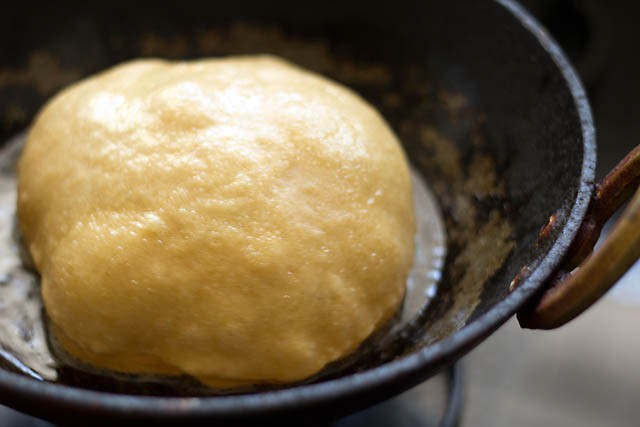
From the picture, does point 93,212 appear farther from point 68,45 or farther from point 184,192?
point 68,45

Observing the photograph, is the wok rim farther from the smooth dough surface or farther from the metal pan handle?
the smooth dough surface

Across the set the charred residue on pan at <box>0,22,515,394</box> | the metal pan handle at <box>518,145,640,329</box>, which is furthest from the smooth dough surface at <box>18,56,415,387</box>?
the metal pan handle at <box>518,145,640,329</box>

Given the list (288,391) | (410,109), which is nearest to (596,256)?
(288,391)

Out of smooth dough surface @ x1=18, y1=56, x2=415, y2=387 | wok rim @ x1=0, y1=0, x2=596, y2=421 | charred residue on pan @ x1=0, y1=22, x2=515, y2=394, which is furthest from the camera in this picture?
charred residue on pan @ x1=0, y1=22, x2=515, y2=394

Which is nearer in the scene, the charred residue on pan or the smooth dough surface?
the smooth dough surface

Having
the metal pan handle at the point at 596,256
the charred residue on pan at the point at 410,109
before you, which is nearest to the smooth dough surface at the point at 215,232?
the charred residue on pan at the point at 410,109

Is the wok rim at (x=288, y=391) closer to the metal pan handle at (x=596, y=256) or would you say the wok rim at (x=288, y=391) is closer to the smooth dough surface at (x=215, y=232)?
the metal pan handle at (x=596, y=256)

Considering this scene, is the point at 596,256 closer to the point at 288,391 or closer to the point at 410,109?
the point at 288,391
